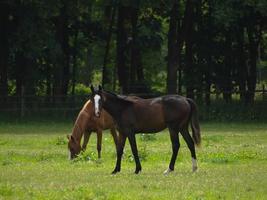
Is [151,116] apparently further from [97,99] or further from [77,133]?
[77,133]

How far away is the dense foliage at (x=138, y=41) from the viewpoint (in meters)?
46.8

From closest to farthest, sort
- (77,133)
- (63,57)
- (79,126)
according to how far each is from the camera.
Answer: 1. (77,133)
2. (79,126)
3. (63,57)

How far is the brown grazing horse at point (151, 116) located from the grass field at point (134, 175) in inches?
30.2

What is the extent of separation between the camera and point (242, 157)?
2238 cm

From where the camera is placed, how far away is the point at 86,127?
972 inches

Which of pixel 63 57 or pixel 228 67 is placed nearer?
pixel 63 57

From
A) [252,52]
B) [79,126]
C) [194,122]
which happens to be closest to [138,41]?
[252,52]

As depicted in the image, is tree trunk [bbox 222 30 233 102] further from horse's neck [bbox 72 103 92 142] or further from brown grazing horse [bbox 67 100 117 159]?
horse's neck [bbox 72 103 92 142]

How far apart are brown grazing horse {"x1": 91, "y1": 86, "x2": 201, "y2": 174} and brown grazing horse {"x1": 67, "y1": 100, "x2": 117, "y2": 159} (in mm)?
3882

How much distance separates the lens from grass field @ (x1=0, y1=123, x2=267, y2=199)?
14.7m

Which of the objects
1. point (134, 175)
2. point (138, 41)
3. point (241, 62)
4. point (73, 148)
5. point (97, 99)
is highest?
point (138, 41)

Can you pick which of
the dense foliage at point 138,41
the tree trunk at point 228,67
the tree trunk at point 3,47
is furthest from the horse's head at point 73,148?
the tree trunk at point 228,67

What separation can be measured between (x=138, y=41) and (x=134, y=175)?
3612 cm

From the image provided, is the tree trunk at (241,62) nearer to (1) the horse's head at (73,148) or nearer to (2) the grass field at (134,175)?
(2) the grass field at (134,175)
